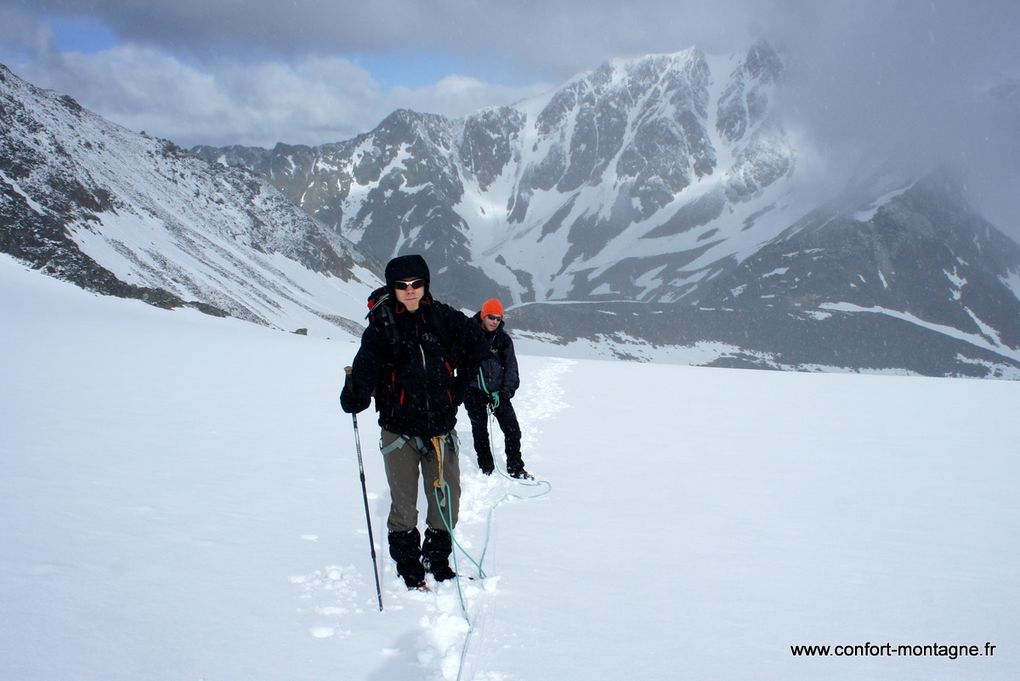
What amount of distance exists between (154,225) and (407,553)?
115006mm

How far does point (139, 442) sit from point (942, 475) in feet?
38.8

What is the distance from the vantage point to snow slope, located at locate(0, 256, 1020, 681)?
4.14 meters

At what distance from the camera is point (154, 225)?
103 meters

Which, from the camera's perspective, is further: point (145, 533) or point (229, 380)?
point (229, 380)

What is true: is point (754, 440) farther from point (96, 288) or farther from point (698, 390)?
point (96, 288)

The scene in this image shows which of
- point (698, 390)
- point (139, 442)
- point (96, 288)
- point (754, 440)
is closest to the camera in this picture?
point (139, 442)

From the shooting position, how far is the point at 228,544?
18.4ft

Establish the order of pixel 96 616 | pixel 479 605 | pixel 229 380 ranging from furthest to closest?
pixel 229 380 → pixel 479 605 → pixel 96 616

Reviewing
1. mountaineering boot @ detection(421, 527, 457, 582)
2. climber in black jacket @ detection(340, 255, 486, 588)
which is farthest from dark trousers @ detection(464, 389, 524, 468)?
mountaineering boot @ detection(421, 527, 457, 582)

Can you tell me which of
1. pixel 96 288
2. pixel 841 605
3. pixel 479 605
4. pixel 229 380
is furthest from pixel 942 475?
pixel 96 288

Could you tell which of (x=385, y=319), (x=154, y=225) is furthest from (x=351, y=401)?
(x=154, y=225)

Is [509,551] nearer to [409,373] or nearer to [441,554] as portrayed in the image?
[441,554]

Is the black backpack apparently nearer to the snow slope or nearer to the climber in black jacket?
the climber in black jacket

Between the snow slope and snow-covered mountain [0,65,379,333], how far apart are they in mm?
36600
